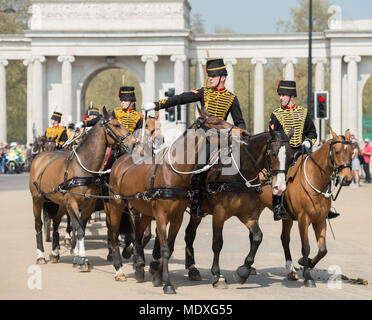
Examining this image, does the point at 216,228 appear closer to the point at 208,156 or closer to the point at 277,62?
the point at 208,156

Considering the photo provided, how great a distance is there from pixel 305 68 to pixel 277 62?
3.25 m

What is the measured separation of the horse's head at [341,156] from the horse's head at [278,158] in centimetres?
122

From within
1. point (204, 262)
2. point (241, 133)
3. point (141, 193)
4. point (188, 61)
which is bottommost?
point (204, 262)

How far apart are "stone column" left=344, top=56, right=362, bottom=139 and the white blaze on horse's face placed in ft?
164

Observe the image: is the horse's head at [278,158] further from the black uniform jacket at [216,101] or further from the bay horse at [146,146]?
the bay horse at [146,146]

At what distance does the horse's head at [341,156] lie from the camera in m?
12.4

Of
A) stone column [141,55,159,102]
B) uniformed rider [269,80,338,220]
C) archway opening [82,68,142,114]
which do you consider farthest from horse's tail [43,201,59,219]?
archway opening [82,68,142,114]

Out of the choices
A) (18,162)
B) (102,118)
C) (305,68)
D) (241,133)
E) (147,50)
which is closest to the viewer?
(241,133)

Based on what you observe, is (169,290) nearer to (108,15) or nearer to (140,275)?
(140,275)

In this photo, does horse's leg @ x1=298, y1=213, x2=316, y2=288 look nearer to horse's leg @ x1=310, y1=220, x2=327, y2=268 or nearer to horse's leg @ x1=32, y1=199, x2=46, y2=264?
horse's leg @ x1=310, y1=220, x2=327, y2=268

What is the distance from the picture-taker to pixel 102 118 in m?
14.1

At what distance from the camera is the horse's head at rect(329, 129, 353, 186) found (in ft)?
40.6

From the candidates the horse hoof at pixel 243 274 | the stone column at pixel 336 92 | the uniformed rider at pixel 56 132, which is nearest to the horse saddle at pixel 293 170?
the horse hoof at pixel 243 274
